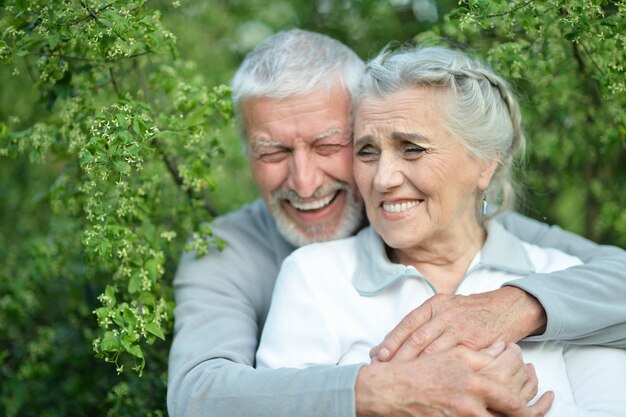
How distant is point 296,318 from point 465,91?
3.60 feet

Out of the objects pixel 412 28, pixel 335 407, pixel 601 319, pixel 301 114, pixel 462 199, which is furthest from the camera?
pixel 412 28

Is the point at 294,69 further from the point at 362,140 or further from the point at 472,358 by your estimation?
the point at 472,358

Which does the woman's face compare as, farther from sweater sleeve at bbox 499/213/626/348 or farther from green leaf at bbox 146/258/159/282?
green leaf at bbox 146/258/159/282

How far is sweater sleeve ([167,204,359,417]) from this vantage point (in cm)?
235

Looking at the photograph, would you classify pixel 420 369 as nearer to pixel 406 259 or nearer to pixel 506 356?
pixel 506 356

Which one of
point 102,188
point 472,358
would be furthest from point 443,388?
point 102,188

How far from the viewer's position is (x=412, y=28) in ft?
16.1

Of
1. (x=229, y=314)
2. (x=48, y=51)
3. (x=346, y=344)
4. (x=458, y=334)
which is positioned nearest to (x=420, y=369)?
(x=458, y=334)

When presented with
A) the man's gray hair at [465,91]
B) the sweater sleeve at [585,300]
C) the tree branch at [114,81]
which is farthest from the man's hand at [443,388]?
the tree branch at [114,81]

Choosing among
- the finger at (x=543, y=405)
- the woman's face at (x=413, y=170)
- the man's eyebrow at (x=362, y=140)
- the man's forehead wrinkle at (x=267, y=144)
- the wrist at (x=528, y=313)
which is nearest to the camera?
the finger at (x=543, y=405)

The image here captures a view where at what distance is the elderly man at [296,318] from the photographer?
2.33 metres

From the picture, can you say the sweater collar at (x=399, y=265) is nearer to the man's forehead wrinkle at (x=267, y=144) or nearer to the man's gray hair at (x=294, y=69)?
the man's forehead wrinkle at (x=267, y=144)

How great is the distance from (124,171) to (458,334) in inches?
49.9

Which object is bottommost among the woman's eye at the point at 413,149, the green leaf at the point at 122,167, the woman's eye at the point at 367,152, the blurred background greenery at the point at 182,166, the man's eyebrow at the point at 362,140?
the blurred background greenery at the point at 182,166
